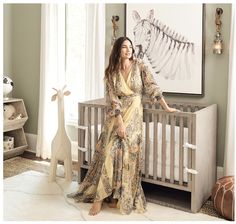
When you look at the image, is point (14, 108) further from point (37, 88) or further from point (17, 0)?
point (17, 0)

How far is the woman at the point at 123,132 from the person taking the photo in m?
2.78

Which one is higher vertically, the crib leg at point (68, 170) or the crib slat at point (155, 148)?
the crib slat at point (155, 148)

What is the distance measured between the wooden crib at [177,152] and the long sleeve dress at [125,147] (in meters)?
0.13

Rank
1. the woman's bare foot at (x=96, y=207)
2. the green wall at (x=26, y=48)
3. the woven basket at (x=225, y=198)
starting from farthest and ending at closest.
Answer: the green wall at (x=26, y=48) → the woman's bare foot at (x=96, y=207) → the woven basket at (x=225, y=198)

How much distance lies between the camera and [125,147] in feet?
9.22

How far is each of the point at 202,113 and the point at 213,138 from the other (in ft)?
1.32

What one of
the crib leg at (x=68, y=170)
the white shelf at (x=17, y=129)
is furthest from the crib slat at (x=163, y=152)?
the white shelf at (x=17, y=129)

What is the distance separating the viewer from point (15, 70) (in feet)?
15.6

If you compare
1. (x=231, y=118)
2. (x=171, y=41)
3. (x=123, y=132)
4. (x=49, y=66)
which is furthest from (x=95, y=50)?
(x=231, y=118)

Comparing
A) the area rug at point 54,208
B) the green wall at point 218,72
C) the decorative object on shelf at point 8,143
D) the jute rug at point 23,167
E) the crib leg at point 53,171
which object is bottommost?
the area rug at point 54,208

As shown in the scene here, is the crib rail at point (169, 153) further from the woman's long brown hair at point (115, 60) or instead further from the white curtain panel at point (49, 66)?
the white curtain panel at point (49, 66)

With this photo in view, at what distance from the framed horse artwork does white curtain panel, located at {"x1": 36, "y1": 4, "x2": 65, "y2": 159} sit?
0.96m

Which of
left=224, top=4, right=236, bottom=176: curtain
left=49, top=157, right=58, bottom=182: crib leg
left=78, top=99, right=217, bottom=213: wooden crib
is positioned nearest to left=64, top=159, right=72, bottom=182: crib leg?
left=49, top=157, right=58, bottom=182: crib leg

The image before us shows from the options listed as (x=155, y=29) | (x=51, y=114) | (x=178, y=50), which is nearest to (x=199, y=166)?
(x=178, y=50)
